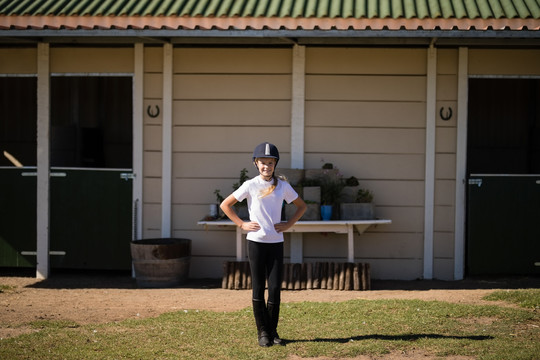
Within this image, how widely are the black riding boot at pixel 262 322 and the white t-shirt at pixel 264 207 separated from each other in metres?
0.53

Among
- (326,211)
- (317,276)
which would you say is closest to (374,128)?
(326,211)

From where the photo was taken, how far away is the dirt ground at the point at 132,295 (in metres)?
8.18

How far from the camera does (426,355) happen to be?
633 cm

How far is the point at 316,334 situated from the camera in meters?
7.04

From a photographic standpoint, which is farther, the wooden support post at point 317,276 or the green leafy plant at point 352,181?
the green leafy plant at point 352,181

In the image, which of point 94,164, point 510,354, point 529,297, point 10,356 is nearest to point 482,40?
point 529,297

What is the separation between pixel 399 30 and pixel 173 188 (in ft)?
11.7

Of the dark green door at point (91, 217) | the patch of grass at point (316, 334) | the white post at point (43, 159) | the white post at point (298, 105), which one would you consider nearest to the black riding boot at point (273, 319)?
the patch of grass at point (316, 334)

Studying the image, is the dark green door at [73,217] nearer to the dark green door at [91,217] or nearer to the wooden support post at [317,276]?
the dark green door at [91,217]

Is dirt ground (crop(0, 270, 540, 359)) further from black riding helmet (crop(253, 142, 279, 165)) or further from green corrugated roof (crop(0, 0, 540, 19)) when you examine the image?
green corrugated roof (crop(0, 0, 540, 19))

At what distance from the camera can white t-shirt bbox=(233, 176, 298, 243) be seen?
6.55 meters

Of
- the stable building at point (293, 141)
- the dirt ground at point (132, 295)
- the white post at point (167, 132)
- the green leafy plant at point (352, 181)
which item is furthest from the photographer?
the white post at point (167, 132)

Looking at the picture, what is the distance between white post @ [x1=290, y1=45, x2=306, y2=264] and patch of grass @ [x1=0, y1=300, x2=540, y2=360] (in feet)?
7.97

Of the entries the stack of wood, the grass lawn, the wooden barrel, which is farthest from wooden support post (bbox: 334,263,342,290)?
the wooden barrel
